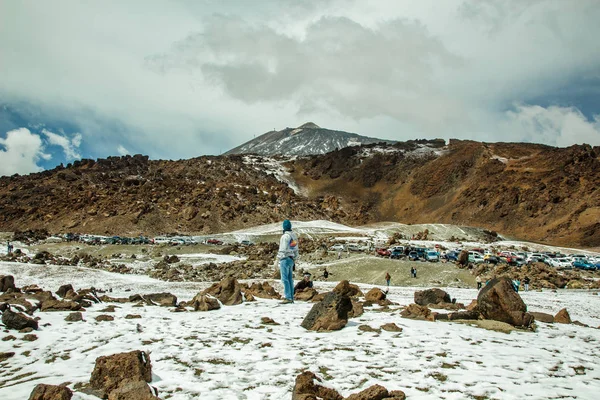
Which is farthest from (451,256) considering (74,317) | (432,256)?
(74,317)

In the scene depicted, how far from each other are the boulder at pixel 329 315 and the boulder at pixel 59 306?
6.67m

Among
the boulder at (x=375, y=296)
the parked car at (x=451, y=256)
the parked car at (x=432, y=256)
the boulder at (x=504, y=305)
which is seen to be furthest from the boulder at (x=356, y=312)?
the parked car at (x=451, y=256)

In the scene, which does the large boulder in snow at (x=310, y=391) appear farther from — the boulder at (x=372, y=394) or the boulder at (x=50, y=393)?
the boulder at (x=50, y=393)

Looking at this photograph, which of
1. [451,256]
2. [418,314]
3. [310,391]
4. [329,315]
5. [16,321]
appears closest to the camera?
[310,391]

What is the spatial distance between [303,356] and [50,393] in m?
4.12

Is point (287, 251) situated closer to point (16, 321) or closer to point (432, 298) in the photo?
point (432, 298)

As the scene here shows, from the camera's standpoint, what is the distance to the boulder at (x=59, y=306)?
11434 mm

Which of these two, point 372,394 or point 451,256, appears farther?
point 451,256

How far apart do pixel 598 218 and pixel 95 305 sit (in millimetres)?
91512

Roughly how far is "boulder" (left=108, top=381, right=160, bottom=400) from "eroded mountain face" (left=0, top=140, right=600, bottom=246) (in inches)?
3044

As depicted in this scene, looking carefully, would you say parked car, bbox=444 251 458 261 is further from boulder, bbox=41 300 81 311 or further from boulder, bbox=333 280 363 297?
boulder, bbox=41 300 81 311

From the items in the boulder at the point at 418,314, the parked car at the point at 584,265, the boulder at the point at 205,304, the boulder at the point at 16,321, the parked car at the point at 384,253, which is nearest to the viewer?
the boulder at the point at 16,321

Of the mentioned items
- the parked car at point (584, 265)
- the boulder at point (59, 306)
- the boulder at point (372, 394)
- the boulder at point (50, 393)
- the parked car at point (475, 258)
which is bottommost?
the parked car at point (584, 265)

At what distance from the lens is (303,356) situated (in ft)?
25.2
